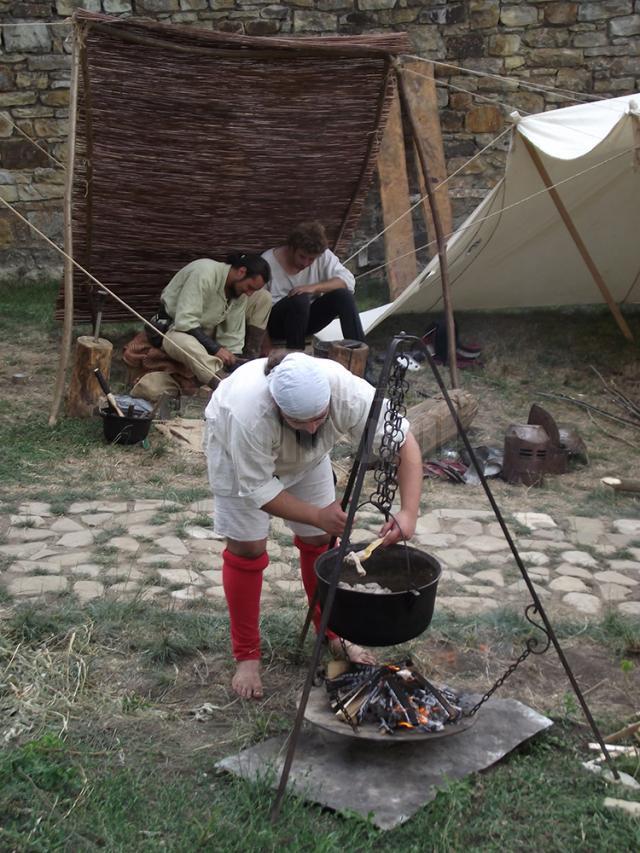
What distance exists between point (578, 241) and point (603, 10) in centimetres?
254

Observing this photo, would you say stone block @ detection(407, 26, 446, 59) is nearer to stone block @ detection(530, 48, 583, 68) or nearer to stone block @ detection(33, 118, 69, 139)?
stone block @ detection(530, 48, 583, 68)

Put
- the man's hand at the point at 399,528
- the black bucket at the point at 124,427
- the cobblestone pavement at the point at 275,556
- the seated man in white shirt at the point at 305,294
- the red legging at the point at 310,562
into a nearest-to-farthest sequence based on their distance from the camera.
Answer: the man's hand at the point at 399,528, the red legging at the point at 310,562, the cobblestone pavement at the point at 275,556, the black bucket at the point at 124,427, the seated man in white shirt at the point at 305,294

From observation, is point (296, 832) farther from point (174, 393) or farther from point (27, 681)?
point (174, 393)

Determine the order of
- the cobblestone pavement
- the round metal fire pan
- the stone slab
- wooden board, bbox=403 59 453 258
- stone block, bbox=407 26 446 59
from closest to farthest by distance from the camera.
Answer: the stone slab < the round metal fire pan < the cobblestone pavement < wooden board, bbox=403 59 453 258 < stone block, bbox=407 26 446 59

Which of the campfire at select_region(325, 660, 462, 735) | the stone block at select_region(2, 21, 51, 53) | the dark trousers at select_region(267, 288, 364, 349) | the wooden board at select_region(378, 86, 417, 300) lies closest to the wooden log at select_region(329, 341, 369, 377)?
the dark trousers at select_region(267, 288, 364, 349)

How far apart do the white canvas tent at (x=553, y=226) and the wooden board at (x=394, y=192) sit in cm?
79

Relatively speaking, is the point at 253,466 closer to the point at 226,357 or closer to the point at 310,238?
the point at 226,357

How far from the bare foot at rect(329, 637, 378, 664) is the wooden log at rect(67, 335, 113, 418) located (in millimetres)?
3482

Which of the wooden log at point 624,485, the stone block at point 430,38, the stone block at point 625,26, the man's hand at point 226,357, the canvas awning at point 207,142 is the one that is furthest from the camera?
the stone block at point 430,38

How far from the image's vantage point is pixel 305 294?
7.30m

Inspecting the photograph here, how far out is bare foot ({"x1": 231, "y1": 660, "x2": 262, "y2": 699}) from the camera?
3.42m

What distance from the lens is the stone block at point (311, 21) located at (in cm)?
924

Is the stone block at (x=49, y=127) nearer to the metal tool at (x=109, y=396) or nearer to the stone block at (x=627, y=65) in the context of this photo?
the metal tool at (x=109, y=396)

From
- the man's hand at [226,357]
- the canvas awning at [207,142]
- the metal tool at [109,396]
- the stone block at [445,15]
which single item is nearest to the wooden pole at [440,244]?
the canvas awning at [207,142]
